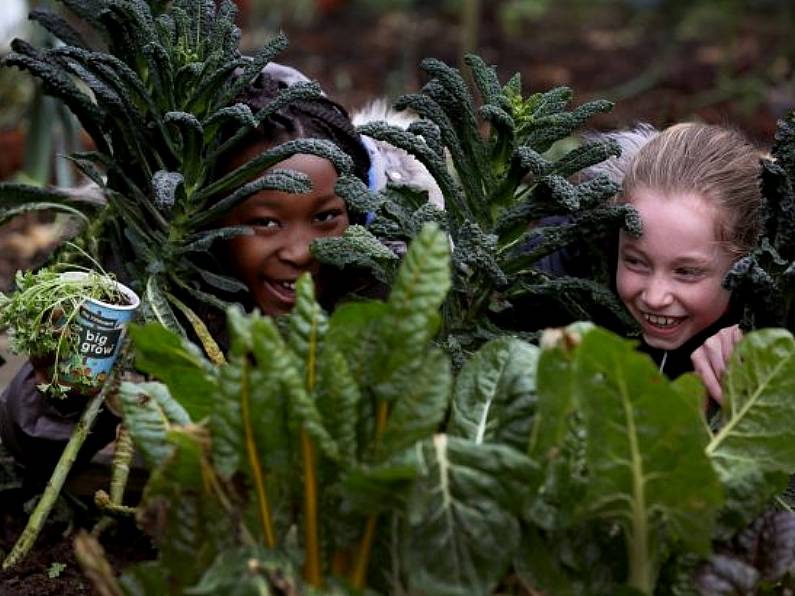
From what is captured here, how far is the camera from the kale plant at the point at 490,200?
2.88 metres

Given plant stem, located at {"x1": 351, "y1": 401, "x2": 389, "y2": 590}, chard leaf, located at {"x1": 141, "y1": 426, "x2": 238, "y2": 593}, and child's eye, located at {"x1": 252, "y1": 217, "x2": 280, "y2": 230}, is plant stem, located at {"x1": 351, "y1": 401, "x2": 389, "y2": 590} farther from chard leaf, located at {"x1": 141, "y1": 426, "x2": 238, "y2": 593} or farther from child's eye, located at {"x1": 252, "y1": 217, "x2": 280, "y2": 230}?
child's eye, located at {"x1": 252, "y1": 217, "x2": 280, "y2": 230}

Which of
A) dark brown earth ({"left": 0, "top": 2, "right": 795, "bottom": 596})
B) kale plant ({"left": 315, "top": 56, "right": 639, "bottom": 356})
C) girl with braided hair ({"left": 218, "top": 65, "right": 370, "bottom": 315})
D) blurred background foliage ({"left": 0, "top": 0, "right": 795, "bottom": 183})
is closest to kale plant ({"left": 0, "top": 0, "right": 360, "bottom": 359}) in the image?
girl with braided hair ({"left": 218, "top": 65, "right": 370, "bottom": 315})

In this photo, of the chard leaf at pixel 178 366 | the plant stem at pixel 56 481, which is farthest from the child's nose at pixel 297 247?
the chard leaf at pixel 178 366

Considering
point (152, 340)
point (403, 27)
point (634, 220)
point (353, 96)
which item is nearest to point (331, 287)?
point (634, 220)

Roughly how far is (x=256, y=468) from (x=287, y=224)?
1145mm

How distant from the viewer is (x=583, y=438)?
224 centimetres

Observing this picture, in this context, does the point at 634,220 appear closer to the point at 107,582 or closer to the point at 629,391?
the point at 629,391

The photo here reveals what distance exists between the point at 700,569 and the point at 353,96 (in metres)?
6.72

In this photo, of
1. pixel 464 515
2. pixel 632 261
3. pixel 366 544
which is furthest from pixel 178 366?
pixel 632 261

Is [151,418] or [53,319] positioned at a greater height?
[53,319]

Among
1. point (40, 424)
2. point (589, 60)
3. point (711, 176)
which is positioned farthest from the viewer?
point (589, 60)

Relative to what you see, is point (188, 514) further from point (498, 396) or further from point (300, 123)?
point (300, 123)

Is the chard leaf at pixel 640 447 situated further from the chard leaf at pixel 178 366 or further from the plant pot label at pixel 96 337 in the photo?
the plant pot label at pixel 96 337

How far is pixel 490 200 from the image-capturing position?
297cm
